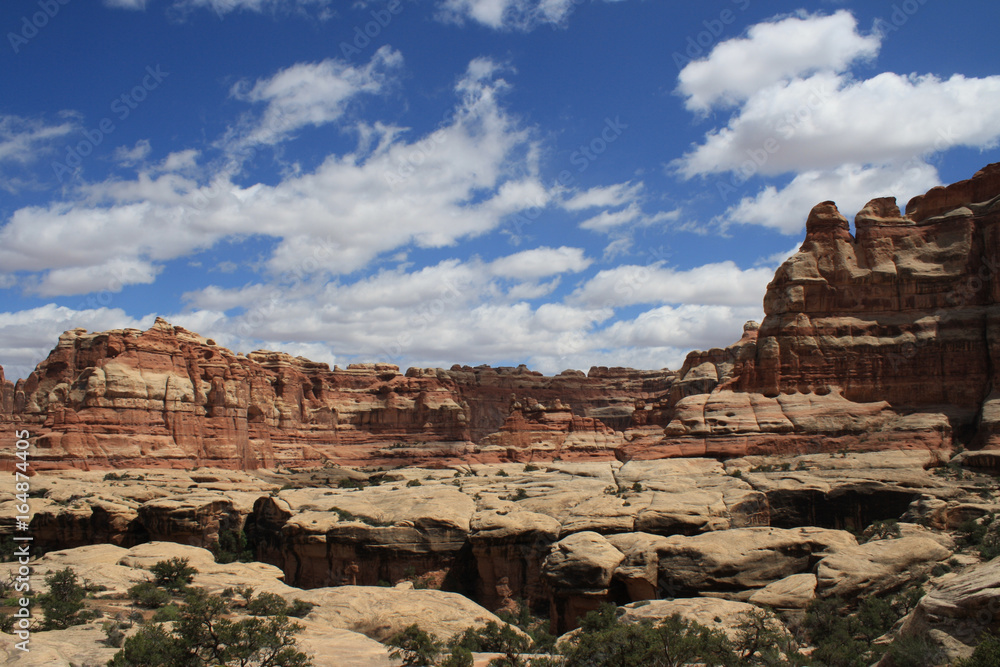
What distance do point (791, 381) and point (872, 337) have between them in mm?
6305

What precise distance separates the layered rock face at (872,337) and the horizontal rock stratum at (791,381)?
0.32ft

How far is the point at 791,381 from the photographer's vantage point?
49.1 meters

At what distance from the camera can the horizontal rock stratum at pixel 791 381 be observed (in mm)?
45656

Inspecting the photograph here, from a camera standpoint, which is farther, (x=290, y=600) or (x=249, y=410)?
(x=249, y=410)

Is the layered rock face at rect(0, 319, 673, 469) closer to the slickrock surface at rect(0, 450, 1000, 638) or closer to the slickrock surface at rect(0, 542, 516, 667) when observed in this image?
the slickrock surface at rect(0, 450, 1000, 638)

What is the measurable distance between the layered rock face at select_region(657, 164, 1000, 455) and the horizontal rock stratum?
97 millimetres

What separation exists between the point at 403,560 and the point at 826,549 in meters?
18.4

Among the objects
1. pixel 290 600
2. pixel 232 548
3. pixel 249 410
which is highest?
pixel 249 410

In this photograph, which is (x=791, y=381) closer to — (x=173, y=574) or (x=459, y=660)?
(x=459, y=660)

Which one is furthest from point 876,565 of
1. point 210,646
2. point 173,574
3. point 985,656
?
point 173,574

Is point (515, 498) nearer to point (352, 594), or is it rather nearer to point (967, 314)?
point (352, 594)

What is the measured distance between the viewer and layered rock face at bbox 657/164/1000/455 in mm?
45500

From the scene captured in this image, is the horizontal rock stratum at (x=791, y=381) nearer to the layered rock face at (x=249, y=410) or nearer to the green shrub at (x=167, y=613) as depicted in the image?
the layered rock face at (x=249, y=410)

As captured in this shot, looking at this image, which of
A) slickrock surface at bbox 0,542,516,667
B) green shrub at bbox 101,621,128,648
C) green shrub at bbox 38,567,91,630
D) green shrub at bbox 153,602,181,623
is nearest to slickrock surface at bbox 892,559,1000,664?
slickrock surface at bbox 0,542,516,667
